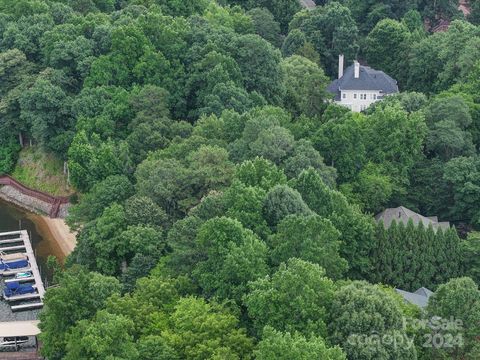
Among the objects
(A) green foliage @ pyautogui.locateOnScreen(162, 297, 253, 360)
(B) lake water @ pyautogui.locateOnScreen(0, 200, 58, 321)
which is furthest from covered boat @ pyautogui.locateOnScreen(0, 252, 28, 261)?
(A) green foliage @ pyautogui.locateOnScreen(162, 297, 253, 360)

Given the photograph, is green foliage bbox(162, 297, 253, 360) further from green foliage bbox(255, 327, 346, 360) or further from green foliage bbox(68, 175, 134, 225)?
green foliage bbox(68, 175, 134, 225)

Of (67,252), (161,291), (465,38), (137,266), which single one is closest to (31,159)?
(67,252)

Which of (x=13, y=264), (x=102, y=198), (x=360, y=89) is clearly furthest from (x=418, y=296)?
(x=360, y=89)

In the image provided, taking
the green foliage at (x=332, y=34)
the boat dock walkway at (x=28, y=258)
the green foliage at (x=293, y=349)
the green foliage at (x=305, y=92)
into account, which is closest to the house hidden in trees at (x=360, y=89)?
the green foliage at (x=305, y=92)

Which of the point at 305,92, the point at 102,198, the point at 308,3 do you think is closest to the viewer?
the point at 102,198

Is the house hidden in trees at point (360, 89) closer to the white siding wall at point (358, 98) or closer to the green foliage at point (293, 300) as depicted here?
the white siding wall at point (358, 98)

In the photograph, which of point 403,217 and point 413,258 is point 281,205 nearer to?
point 413,258
